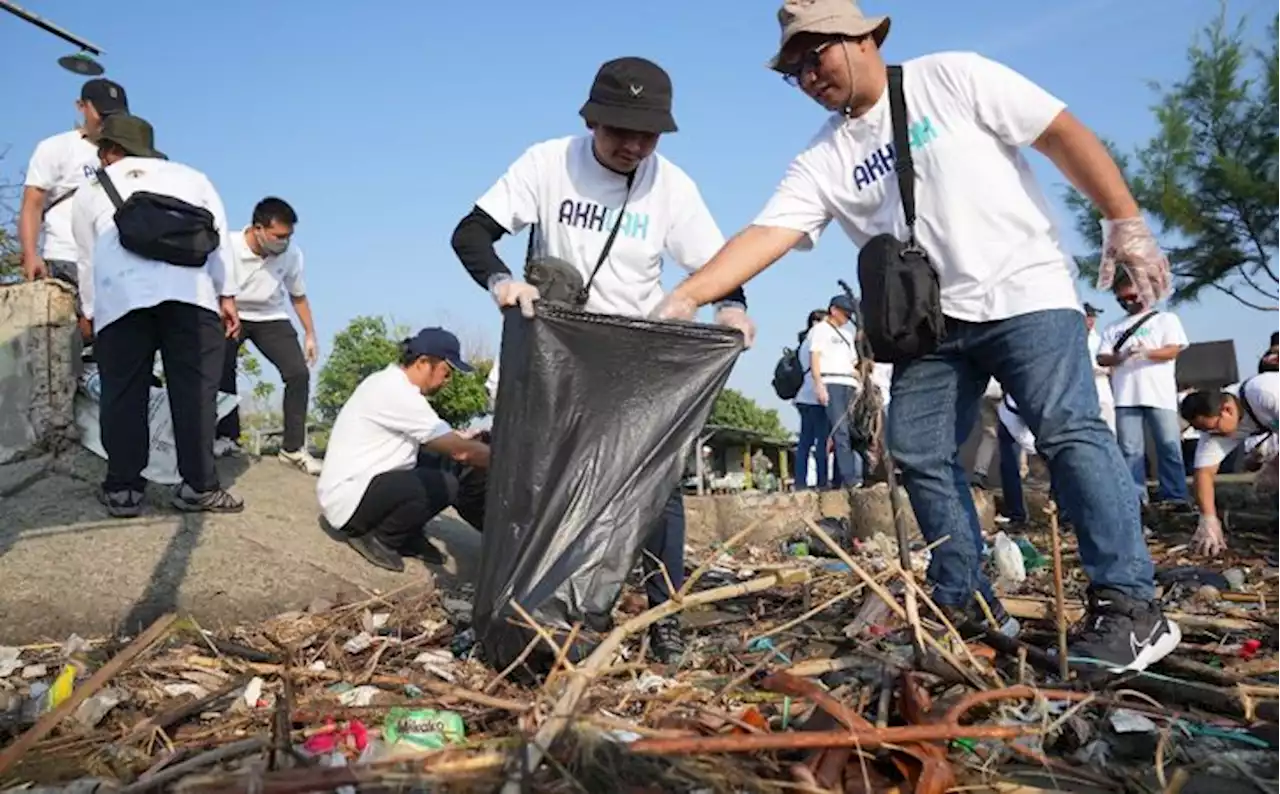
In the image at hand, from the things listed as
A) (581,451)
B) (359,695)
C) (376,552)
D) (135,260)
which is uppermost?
(135,260)

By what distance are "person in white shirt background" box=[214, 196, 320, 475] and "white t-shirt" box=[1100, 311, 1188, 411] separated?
511 cm

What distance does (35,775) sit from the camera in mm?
2059

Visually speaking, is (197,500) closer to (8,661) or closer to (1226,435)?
(8,661)

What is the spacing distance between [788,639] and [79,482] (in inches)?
136

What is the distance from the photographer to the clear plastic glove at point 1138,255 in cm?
262

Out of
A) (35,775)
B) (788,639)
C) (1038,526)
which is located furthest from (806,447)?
(35,775)

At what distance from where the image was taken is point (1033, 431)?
259 centimetres

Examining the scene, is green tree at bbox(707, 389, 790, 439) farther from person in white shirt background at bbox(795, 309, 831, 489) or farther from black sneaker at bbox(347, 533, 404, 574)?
black sneaker at bbox(347, 533, 404, 574)

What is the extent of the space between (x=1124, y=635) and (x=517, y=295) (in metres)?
1.82

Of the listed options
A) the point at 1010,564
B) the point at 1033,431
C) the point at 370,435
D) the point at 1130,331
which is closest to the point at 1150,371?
the point at 1130,331

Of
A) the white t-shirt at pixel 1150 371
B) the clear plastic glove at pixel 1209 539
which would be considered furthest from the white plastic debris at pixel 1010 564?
the white t-shirt at pixel 1150 371

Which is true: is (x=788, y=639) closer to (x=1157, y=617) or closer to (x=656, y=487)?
(x=656, y=487)

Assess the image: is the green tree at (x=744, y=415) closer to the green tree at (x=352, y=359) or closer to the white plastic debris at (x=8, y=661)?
the green tree at (x=352, y=359)

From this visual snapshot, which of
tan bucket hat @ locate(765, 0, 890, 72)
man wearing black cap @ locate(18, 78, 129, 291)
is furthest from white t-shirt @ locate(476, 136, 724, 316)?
man wearing black cap @ locate(18, 78, 129, 291)
